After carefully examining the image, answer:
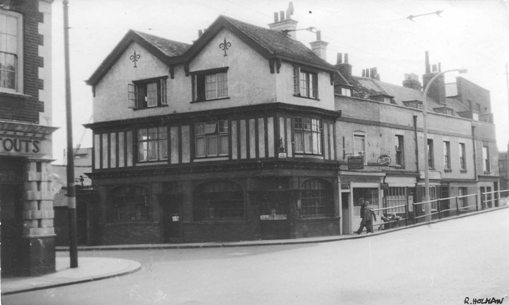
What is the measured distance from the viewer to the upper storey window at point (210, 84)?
91.7 feet

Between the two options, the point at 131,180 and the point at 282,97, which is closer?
the point at 282,97

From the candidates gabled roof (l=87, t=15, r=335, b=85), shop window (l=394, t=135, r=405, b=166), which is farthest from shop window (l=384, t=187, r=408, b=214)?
gabled roof (l=87, t=15, r=335, b=85)

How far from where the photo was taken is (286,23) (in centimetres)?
3130

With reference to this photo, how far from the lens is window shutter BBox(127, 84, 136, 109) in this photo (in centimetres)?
2991

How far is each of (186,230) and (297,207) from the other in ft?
17.5

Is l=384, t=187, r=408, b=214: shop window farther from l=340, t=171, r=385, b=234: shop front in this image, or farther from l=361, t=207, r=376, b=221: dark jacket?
l=361, t=207, r=376, b=221: dark jacket

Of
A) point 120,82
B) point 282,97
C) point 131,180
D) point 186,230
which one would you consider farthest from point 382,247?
point 120,82

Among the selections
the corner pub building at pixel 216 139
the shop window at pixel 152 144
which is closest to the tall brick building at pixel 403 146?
the corner pub building at pixel 216 139

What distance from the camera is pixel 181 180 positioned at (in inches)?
1109

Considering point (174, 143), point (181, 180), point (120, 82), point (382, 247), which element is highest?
point (120, 82)

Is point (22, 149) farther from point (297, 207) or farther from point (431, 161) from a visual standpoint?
point (431, 161)

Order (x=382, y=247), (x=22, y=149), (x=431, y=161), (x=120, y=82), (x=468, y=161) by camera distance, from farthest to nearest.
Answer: (x=468, y=161)
(x=431, y=161)
(x=120, y=82)
(x=382, y=247)
(x=22, y=149)

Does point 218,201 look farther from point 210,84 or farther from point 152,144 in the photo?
point 210,84

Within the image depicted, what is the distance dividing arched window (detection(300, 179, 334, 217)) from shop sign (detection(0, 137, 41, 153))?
14219 millimetres
